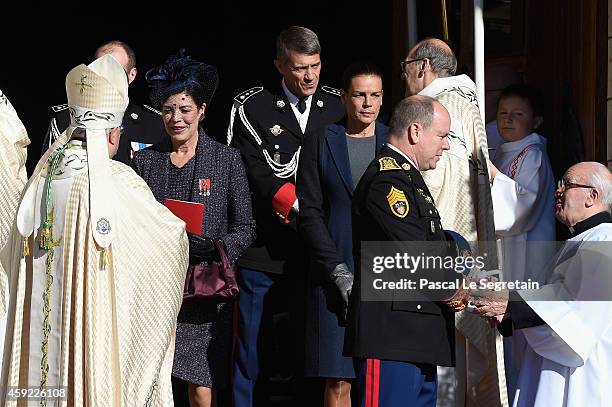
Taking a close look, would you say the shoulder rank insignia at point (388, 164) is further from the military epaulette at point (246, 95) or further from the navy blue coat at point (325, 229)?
Result: the military epaulette at point (246, 95)

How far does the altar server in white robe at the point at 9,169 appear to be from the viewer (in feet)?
23.1

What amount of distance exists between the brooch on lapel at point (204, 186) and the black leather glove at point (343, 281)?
34.1 inches

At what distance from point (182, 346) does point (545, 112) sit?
99.1 inches

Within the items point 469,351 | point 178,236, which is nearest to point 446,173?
A: point 469,351

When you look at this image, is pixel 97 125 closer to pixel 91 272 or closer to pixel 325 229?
pixel 91 272

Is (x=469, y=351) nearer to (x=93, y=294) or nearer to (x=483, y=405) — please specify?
(x=483, y=405)

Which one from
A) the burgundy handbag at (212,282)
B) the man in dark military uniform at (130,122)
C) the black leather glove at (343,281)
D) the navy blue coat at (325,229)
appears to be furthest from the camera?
the man in dark military uniform at (130,122)

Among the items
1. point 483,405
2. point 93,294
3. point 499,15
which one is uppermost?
point 499,15

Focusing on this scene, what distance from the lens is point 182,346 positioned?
6781 millimetres

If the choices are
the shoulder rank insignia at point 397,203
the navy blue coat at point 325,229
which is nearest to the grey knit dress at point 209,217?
the navy blue coat at point 325,229

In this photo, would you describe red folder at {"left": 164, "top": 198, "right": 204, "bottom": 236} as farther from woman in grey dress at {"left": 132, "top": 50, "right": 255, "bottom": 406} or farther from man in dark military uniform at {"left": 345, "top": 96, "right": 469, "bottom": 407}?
man in dark military uniform at {"left": 345, "top": 96, "right": 469, "bottom": 407}

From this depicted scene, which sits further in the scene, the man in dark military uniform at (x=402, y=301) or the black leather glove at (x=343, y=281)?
the black leather glove at (x=343, y=281)

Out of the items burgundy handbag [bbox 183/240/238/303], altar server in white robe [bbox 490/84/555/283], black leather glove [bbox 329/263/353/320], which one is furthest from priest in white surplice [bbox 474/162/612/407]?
burgundy handbag [bbox 183/240/238/303]

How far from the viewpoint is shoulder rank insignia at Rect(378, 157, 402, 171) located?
18.7 ft
